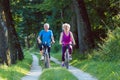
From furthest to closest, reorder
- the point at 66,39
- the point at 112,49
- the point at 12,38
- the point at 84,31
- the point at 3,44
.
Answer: the point at 12,38, the point at 84,31, the point at 3,44, the point at 112,49, the point at 66,39

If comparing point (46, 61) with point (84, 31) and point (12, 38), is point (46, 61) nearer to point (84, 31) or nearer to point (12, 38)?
point (84, 31)

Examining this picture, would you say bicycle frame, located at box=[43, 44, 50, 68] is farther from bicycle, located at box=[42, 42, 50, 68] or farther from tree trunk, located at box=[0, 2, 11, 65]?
tree trunk, located at box=[0, 2, 11, 65]

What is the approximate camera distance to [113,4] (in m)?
26.6

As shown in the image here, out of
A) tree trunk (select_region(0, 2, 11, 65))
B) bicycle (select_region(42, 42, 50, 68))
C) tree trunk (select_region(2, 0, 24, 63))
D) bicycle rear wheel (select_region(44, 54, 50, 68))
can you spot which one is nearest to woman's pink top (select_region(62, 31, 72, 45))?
bicycle (select_region(42, 42, 50, 68))

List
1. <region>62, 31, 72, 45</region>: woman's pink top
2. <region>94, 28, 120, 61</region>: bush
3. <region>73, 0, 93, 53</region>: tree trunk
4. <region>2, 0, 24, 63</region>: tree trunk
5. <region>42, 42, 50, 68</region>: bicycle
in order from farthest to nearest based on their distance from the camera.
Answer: <region>73, 0, 93, 53</region>: tree trunk, <region>2, 0, 24, 63</region>: tree trunk, <region>42, 42, 50, 68</region>: bicycle, <region>62, 31, 72, 45</region>: woman's pink top, <region>94, 28, 120, 61</region>: bush

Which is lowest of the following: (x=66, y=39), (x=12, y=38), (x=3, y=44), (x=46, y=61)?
(x=46, y=61)

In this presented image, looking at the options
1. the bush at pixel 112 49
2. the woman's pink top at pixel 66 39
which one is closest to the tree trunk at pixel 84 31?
the bush at pixel 112 49

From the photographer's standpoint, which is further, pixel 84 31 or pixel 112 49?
pixel 84 31

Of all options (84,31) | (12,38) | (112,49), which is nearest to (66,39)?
(112,49)

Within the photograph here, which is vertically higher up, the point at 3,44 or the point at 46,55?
the point at 3,44

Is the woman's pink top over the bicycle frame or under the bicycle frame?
over

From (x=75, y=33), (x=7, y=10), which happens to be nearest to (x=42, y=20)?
(x=75, y=33)

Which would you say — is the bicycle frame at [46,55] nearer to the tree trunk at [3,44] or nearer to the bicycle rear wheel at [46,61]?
the bicycle rear wheel at [46,61]

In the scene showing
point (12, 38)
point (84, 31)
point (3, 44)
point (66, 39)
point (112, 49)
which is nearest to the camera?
point (66, 39)
